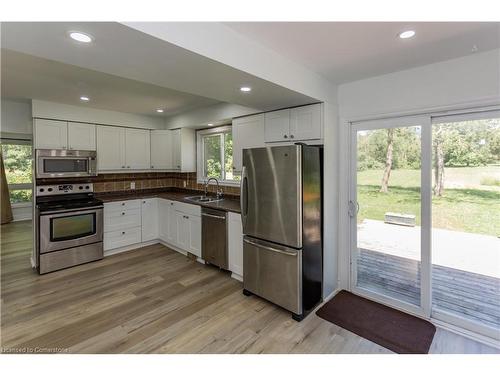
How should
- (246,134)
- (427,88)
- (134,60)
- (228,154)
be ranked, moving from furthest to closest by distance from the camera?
(228,154)
(246,134)
(427,88)
(134,60)

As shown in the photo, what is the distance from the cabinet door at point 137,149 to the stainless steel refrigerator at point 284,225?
9.22 feet

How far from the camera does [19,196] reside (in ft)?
19.8

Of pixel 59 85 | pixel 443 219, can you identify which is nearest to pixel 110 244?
pixel 59 85

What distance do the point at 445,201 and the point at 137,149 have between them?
467cm

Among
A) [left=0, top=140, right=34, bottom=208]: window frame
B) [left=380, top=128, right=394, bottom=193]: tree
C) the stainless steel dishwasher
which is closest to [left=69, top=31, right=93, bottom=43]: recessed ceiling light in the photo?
the stainless steel dishwasher

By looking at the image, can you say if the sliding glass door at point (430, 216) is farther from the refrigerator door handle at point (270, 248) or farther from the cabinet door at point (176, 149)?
the cabinet door at point (176, 149)

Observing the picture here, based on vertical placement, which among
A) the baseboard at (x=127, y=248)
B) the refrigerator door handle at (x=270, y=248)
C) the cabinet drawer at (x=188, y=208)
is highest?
the cabinet drawer at (x=188, y=208)

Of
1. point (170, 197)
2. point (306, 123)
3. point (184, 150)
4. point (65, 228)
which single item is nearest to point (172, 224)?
point (170, 197)

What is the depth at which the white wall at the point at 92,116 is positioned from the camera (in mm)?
3635

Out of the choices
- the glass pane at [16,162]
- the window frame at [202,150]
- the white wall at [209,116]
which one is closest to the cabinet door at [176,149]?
the white wall at [209,116]

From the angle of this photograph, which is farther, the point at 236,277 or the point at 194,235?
the point at 194,235

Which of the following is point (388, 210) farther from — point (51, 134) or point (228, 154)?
point (51, 134)
